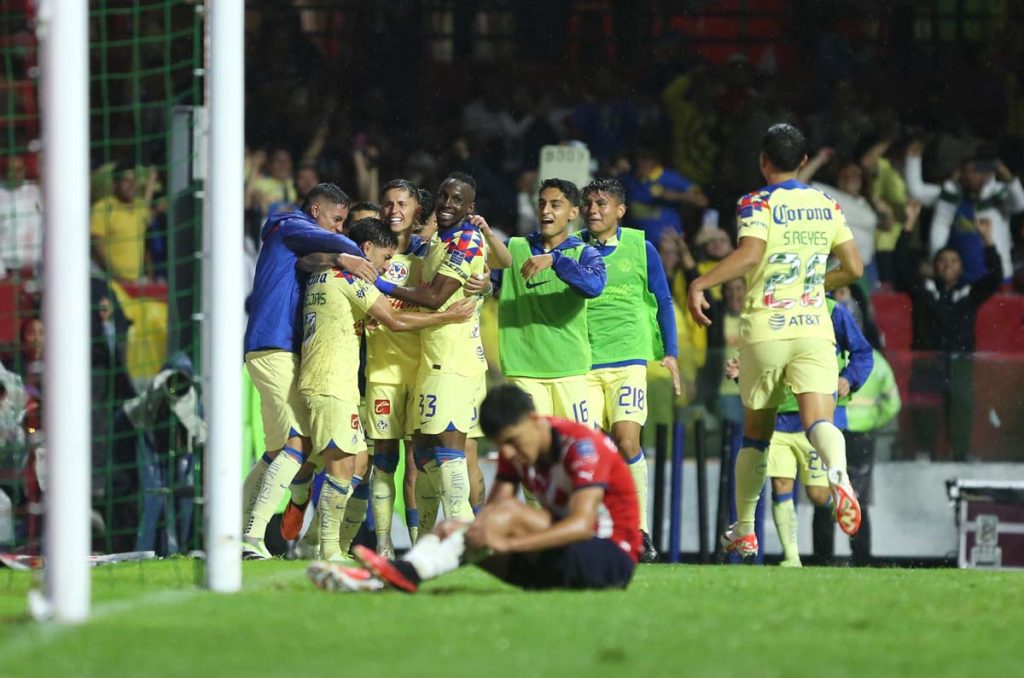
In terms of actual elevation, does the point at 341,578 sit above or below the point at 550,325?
below

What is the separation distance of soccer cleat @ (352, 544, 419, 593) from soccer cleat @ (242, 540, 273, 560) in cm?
316

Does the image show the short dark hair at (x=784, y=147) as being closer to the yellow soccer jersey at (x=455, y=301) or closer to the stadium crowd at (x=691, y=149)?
the yellow soccer jersey at (x=455, y=301)

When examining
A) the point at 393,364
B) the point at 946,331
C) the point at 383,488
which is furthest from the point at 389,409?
the point at 946,331

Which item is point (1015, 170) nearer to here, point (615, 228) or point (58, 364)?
point (615, 228)

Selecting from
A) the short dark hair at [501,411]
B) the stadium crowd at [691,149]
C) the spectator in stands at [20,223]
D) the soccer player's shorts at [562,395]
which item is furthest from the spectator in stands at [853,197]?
→ the short dark hair at [501,411]

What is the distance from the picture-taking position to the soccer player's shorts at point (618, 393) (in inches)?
425

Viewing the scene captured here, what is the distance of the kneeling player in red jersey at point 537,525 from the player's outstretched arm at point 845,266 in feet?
9.96

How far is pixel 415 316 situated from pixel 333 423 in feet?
2.54

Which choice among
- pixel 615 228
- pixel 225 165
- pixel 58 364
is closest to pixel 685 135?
pixel 615 228

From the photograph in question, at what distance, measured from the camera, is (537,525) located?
6.92 metres

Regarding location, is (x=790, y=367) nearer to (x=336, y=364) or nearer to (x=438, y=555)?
(x=336, y=364)

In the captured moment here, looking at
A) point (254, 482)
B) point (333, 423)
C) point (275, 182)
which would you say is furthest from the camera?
point (275, 182)

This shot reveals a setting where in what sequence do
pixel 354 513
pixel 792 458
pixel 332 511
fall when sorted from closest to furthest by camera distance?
1. pixel 332 511
2. pixel 354 513
3. pixel 792 458

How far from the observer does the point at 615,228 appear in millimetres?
11016
